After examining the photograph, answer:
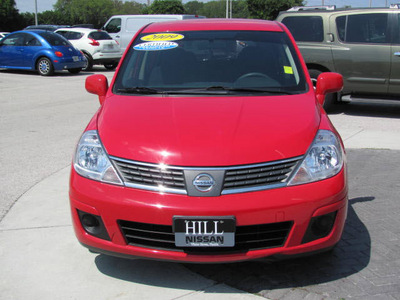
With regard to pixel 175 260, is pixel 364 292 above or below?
below

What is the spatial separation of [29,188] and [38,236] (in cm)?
133

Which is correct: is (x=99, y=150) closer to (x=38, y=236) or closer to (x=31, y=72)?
(x=38, y=236)

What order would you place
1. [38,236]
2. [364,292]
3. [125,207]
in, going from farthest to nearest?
[38,236], [364,292], [125,207]

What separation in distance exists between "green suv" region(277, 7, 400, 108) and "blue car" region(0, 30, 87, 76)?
9.75 m

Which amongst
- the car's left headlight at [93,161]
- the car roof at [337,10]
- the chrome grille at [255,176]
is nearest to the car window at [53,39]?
the car roof at [337,10]

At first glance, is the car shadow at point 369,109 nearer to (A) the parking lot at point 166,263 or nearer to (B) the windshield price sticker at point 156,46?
(A) the parking lot at point 166,263

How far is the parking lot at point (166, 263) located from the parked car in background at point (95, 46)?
13.2m

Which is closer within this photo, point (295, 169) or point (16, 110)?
point (295, 169)

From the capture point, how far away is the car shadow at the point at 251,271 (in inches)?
133

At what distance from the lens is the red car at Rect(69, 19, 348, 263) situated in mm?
3002

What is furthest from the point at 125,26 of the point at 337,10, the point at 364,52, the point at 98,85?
the point at 98,85

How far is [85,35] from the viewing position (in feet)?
64.8

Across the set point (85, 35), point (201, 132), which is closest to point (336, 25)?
Result: point (201, 132)

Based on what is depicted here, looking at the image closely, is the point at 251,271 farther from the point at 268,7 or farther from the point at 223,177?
the point at 268,7
